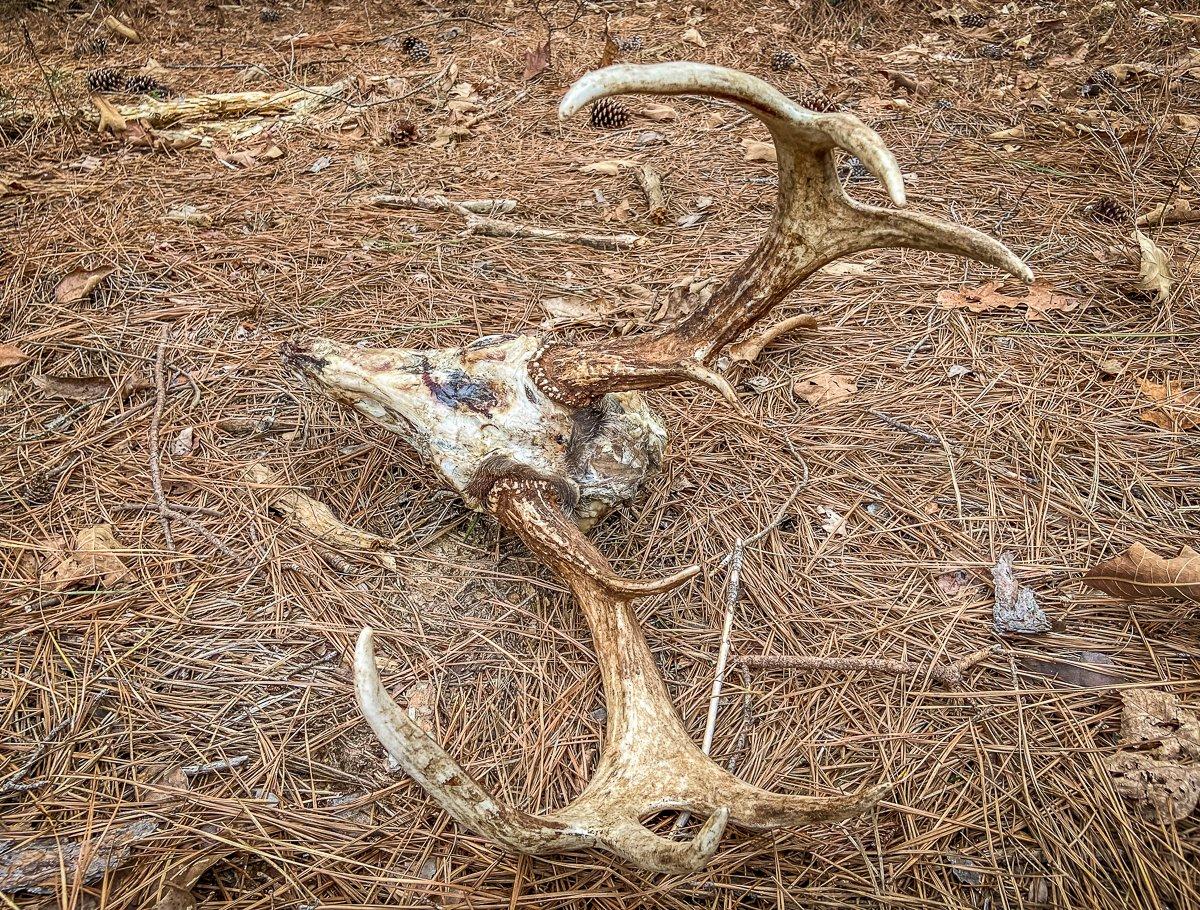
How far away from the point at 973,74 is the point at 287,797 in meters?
5.11

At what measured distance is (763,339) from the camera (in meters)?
2.47

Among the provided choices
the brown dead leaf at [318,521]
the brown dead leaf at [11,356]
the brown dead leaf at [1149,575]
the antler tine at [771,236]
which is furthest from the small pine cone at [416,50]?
the brown dead leaf at [1149,575]

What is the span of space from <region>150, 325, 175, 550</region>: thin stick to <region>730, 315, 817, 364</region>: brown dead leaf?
179 cm

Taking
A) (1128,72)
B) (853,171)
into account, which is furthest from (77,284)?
(1128,72)

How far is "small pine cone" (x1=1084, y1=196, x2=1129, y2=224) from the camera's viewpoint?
2.98m

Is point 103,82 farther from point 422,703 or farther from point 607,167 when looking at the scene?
point 422,703

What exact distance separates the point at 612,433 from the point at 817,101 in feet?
10.4

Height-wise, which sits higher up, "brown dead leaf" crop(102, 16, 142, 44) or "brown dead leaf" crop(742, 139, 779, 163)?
"brown dead leaf" crop(102, 16, 142, 44)

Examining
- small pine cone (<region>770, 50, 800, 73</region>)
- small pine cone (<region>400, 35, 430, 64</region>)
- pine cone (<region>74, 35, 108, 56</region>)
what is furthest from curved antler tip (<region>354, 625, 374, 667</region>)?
pine cone (<region>74, 35, 108, 56</region>)

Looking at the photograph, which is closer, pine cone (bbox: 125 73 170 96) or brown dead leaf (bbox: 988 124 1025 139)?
brown dead leaf (bbox: 988 124 1025 139)

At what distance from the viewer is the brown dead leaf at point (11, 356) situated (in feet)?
7.82

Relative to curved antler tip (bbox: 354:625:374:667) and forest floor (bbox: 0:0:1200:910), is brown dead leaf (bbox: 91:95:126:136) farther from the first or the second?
curved antler tip (bbox: 354:625:374:667)

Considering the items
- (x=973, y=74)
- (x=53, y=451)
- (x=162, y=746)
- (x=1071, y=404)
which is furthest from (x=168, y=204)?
(x=973, y=74)

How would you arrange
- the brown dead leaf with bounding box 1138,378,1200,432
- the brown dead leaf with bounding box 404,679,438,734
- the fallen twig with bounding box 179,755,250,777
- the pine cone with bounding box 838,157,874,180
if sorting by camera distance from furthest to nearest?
the pine cone with bounding box 838,157,874,180, the brown dead leaf with bounding box 1138,378,1200,432, the brown dead leaf with bounding box 404,679,438,734, the fallen twig with bounding box 179,755,250,777
